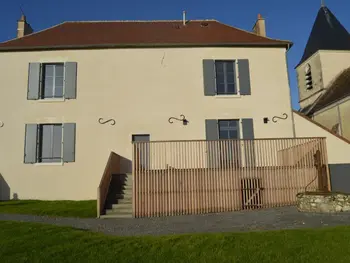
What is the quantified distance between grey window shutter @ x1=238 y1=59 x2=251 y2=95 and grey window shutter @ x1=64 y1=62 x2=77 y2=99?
6.99 metres

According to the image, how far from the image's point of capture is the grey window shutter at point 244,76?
14508 mm

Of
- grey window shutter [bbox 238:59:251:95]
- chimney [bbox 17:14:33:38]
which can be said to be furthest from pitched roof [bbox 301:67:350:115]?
chimney [bbox 17:14:33:38]

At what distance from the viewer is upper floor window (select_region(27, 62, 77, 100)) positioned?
14.2 metres

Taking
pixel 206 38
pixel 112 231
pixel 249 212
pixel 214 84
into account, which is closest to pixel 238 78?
pixel 214 84

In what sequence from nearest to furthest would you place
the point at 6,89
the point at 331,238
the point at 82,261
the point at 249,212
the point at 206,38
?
the point at 82,261, the point at 331,238, the point at 249,212, the point at 6,89, the point at 206,38

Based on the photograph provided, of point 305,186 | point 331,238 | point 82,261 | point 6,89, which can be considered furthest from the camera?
point 6,89

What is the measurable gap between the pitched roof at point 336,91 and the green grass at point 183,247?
15712 millimetres

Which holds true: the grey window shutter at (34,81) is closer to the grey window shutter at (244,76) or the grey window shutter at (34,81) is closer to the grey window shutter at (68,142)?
the grey window shutter at (68,142)

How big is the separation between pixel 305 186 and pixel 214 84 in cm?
562

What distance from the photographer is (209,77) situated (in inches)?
572

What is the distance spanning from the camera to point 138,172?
10750 mm

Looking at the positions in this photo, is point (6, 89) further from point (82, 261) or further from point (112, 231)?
point (82, 261)

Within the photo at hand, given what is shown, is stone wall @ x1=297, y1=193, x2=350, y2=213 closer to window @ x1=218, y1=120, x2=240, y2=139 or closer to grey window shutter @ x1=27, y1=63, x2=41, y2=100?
window @ x1=218, y1=120, x2=240, y2=139

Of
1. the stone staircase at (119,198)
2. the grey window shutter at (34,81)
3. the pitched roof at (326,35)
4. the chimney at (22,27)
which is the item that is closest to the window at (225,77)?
the stone staircase at (119,198)
